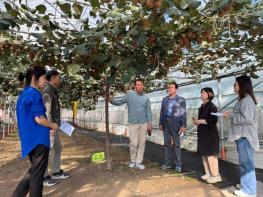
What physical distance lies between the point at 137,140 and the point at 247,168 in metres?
2.14

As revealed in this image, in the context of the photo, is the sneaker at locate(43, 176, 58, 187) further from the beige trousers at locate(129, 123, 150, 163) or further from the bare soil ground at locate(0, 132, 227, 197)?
the beige trousers at locate(129, 123, 150, 163)

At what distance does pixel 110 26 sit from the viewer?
3584 millimetres

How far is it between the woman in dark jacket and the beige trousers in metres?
1.15

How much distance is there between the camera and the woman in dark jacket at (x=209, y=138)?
5441 mm

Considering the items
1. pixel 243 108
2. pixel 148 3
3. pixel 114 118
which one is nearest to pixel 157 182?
pixel 243 108

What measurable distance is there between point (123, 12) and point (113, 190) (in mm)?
2446

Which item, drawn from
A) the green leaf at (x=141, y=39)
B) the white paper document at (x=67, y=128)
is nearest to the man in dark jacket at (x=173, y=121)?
the white paper document at (x=67, y=128)

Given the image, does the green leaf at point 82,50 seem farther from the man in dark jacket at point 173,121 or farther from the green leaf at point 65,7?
the man in dark jacket at point 173,121

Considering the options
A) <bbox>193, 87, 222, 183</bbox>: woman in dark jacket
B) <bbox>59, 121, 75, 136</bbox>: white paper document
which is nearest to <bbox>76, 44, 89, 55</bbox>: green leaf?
<bbox>59, 121, 75, 136</bbox>: white paper document

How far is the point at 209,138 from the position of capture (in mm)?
5496

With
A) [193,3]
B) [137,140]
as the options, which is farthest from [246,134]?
[193,3]

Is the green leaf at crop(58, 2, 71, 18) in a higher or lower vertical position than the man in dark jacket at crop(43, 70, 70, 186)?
higher

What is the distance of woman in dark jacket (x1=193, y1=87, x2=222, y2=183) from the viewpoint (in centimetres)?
544

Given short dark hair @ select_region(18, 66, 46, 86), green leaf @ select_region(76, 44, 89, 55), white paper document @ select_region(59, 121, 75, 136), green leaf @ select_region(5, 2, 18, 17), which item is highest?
green leaf @ select_region(5, 2, 18, 17)
